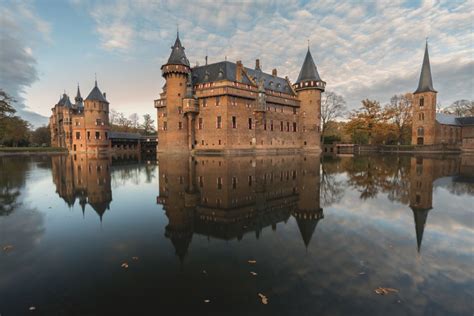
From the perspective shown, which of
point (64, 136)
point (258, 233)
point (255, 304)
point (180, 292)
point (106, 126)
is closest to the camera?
point (255, 304)

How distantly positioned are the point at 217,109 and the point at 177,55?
10118 millimetres

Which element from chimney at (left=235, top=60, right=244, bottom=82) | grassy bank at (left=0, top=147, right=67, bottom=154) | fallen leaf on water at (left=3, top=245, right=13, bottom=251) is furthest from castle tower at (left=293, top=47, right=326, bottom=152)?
fallen leaf on water at (left=3, top=245, right=13, bottom=251)

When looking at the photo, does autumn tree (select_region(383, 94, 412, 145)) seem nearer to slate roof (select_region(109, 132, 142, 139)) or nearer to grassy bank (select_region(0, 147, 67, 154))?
slate roof (select_region(109, 132, 142, 139))

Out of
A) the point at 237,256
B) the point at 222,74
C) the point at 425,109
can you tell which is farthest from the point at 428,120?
the point at 237,256

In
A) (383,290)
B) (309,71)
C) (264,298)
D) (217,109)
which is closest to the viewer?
(264,298)

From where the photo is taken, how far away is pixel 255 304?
350cm

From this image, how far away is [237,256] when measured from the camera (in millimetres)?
4984

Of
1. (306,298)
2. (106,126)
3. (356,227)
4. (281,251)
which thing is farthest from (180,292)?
(106,126)

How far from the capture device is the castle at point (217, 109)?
38.0 meters

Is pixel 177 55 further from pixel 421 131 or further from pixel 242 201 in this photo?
pixel 421 131

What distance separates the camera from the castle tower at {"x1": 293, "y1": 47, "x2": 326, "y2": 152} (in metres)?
48.0

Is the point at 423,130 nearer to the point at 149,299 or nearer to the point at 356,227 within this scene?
the point at 356,227

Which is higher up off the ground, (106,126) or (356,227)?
(106,126)

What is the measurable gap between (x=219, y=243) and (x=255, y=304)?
2.24 m
